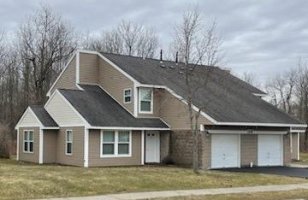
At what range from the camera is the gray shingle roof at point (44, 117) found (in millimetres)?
35219

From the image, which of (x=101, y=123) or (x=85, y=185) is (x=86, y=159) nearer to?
(x=101, y=123)

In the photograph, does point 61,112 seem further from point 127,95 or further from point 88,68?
point 88,68

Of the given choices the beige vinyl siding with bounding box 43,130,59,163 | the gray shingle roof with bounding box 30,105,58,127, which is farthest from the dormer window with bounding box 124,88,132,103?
the beige vinyl siding with bounding box 43,130,59,163

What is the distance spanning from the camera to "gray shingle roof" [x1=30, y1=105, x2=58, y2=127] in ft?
116

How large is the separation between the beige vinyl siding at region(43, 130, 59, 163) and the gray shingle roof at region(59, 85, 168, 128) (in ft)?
9.30

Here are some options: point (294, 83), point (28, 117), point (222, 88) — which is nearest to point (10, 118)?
point (28, 117)

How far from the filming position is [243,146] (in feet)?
115

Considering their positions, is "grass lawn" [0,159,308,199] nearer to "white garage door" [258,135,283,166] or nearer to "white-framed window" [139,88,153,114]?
"white garage door" [258,135,283,166]

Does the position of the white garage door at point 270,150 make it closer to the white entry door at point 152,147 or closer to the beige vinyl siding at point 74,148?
the white entry door at point 152,147

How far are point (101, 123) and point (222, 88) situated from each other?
12.1 m

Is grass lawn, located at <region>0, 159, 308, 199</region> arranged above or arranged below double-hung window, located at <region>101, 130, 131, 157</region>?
below

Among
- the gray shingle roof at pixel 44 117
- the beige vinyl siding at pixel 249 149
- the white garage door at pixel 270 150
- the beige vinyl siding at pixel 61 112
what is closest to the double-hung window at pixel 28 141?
the gray shingle roof at pixel 44 117

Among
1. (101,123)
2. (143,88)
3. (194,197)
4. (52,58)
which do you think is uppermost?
(52,58)

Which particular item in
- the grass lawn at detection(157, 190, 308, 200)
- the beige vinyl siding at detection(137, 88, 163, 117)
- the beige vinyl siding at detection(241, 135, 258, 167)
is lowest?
the grass lawn at detection(157, 190, 308, 200)
